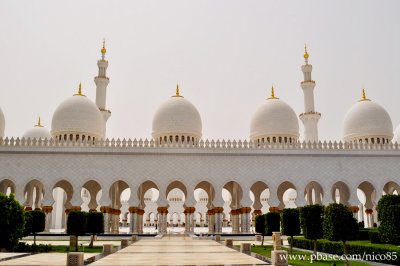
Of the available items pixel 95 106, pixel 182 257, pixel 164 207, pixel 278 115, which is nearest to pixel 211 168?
pixel 164 207

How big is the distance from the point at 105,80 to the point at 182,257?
19.6 metres

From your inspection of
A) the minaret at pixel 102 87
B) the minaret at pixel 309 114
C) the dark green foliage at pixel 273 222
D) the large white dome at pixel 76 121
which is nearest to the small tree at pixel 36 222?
the dark green foliage at pixel 273 222

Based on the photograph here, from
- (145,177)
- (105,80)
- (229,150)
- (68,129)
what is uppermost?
(105,80)

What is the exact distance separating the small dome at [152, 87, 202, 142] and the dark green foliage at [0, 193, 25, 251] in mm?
14177

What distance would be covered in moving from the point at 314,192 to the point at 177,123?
399 inches

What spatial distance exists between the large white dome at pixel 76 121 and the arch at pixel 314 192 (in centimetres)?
1367

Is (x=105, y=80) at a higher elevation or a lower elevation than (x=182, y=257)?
higher

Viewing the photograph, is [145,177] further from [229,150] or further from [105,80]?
[105,80]

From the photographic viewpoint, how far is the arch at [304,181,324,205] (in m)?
26.4

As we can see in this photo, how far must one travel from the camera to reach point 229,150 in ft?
75.7

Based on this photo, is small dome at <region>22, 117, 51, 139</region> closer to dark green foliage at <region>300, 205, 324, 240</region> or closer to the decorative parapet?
the decorative parapet

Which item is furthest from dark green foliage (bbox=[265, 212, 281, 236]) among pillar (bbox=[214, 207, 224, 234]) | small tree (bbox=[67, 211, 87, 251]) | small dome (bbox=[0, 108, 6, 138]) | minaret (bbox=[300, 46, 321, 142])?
small dome (bbox=[0, 108, 6, 138])

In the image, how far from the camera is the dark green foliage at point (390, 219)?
10367 millimetres

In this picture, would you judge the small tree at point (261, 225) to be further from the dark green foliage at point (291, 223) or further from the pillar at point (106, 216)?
the pillar at point (106, 216)
